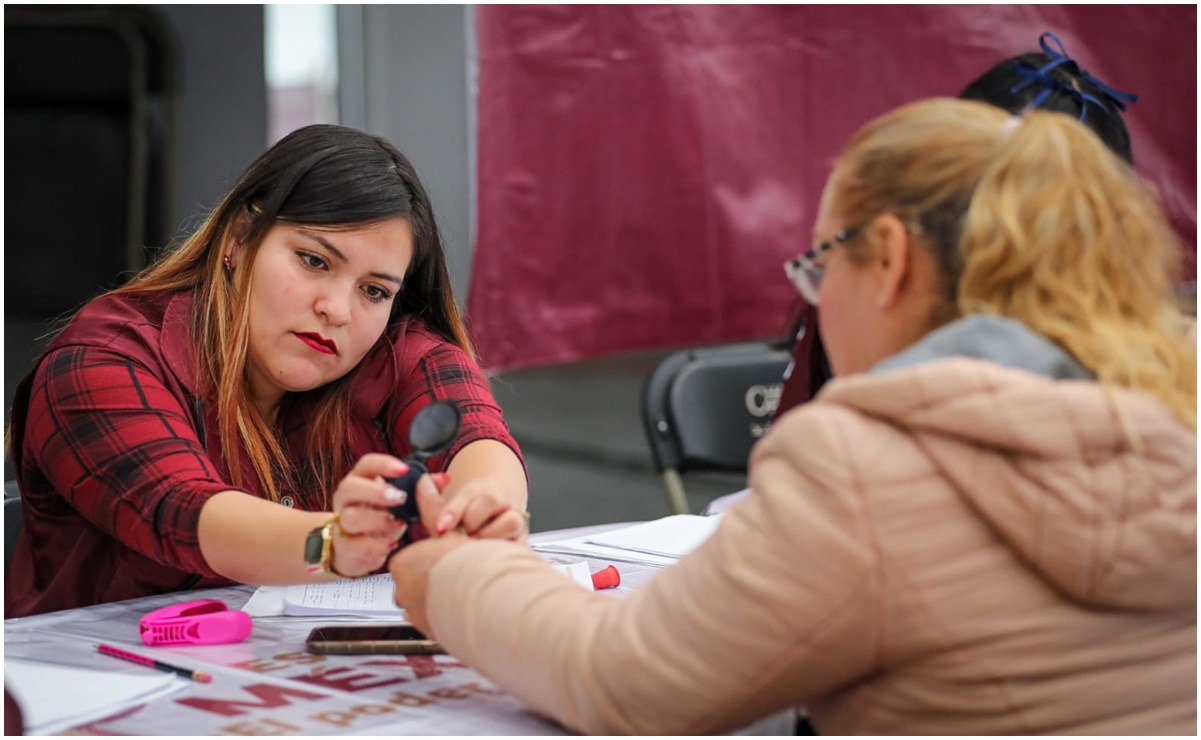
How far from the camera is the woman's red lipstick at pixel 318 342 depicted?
1.52m

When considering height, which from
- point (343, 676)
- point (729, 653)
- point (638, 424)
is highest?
point (729, 653)

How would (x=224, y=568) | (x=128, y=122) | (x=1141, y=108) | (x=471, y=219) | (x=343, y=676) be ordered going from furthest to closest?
(x=1141, y=108) → (x=471, y=219) → (x=128, y=122) → (x=224, y=568) → (x=343, y=676)

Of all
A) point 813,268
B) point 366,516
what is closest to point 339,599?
point 366,516

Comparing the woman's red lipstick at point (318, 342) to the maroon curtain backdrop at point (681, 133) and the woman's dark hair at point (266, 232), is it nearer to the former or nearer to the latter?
the woman's dark hair at point (266, 232)

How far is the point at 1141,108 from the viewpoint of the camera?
3.62 m

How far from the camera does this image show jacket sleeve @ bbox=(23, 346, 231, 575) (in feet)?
4.28

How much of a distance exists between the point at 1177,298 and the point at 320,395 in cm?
108

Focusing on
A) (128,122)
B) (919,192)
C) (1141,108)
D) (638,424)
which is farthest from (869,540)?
(1141,108)

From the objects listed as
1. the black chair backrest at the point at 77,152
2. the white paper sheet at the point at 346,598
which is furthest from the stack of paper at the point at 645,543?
the black chair backrest at the point at 77,152

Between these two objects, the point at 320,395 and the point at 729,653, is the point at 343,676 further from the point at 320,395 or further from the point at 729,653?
the point at 320,395

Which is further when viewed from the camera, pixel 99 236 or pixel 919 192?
pixel 99 236

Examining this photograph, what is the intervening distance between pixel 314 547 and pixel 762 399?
1.44 meters

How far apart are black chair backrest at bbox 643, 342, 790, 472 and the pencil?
1315mm

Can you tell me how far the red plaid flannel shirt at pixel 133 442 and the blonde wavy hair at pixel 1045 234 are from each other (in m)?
0.79
